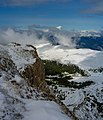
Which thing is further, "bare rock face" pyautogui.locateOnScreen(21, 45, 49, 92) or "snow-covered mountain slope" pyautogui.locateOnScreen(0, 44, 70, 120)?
"bare rock face" pyautogui.locateOnScreen(21, 45, 49, 92)

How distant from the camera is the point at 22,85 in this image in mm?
35656

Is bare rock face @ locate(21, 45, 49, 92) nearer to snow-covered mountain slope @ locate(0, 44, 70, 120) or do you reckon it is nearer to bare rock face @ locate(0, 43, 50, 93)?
bare rock face @ locate(0, 43, 50, 93)

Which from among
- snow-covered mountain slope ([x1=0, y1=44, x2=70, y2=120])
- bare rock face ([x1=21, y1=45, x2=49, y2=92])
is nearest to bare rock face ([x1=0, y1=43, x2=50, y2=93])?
bare rock face ([x1=21, y1=45, x2=49, y2=92])

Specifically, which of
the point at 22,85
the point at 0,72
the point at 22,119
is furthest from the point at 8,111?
the point at 0,72

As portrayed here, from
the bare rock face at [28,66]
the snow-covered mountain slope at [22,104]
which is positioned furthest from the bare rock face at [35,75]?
the snow-covered mountain slope at [22,104]

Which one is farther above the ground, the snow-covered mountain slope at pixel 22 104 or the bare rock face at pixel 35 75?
the snow-covered mountain slope at pixel 22 104

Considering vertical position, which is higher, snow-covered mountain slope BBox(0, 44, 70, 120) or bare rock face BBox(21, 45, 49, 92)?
snow-covered mountain slope BBox(0, 44, 70, 120)

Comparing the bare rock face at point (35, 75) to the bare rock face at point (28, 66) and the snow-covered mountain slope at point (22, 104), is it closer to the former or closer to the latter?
the bare rock face at point (28, 66)

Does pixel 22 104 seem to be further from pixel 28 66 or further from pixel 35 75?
pixel 28 66

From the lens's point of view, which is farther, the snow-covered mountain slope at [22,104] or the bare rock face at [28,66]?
the bare rock face at [28,66]

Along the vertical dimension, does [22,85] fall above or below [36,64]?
above

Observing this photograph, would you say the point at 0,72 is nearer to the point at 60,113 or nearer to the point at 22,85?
the point at 22,85

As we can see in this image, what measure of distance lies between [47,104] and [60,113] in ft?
7.22

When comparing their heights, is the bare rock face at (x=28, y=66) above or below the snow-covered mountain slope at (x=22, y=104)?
below
